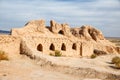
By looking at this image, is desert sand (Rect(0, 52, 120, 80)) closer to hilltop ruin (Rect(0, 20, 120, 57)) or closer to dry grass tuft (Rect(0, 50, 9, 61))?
dry grass tuft (Rect(0, 50, 9, 61))

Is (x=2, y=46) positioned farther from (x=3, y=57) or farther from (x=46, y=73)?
(x=46, y=73)

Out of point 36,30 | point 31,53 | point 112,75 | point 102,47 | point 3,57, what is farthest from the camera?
point 102,47

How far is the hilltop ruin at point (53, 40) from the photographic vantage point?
23719 mm

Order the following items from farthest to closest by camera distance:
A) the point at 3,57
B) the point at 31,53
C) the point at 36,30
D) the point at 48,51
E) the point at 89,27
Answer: the point at 89,27 < the point at 36,30 < the point at 48,51 < the point at 31,53 < the point at 3,57

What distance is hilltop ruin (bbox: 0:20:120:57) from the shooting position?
23.7m

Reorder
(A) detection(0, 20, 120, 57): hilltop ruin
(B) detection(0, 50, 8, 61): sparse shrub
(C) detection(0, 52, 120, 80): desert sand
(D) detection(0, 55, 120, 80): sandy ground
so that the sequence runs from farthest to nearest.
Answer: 1. (A) detection(0, 20, 120, 57): hilltop ruin
2. (B) detection(0, 50, 8, 61): sparse shrub
3. (C) detection(0, 52, 120, 80): desert sand
4. (D) detection(0, 55, 120, 80): sandy ground

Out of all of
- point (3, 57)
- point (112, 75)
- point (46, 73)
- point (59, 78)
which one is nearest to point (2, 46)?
point (3, 57)

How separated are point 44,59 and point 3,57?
2893 mm

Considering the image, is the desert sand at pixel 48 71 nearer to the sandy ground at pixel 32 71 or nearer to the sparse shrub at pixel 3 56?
the sandy ground at pixel 32 71

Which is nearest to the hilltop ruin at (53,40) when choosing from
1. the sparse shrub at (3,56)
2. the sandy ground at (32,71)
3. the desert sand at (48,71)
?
the sparse shrub at (3,56)

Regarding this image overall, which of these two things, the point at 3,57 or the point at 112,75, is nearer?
the point at 112,75

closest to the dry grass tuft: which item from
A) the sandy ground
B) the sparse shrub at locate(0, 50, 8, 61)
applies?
the sparse shrub at locate(0, 50, 8, 61)

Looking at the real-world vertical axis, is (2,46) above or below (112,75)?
above

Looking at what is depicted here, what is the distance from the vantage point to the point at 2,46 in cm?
2264
